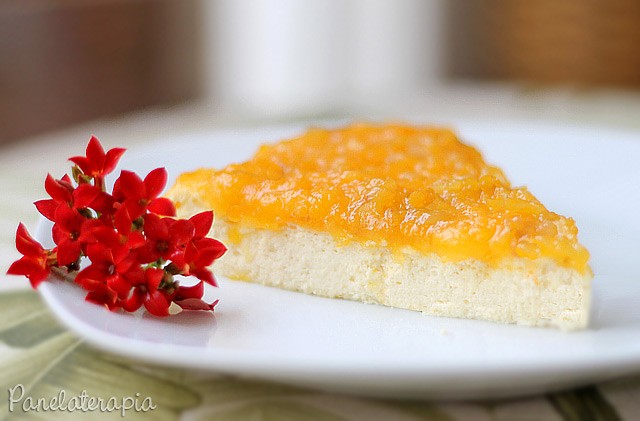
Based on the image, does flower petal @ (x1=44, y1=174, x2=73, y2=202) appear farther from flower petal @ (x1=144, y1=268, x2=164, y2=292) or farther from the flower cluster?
flower petal @ (x1=144, y1=268, x2=164, y2=292)

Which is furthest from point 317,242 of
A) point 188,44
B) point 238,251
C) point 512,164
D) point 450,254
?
point 188,44

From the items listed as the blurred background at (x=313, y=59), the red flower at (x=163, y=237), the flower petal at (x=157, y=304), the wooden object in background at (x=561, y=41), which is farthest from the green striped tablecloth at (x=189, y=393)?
the wooden object in background at (x=561, y=41)

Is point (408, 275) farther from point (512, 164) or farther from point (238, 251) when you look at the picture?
point (512, 164)

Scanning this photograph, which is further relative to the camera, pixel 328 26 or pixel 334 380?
pixel 328 26

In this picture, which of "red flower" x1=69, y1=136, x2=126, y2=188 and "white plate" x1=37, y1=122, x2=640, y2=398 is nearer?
"white plate" x1=37, y1=122, x2=640, y2=398

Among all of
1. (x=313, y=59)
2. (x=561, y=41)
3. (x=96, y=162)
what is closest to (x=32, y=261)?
(x=96, y=162)

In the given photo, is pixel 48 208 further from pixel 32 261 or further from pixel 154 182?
pixel 154 182

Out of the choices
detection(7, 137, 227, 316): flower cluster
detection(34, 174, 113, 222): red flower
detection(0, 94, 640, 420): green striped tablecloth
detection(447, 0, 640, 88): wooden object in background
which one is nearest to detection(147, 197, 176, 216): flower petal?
detection(7, 137, 227, 316): flower cluster
